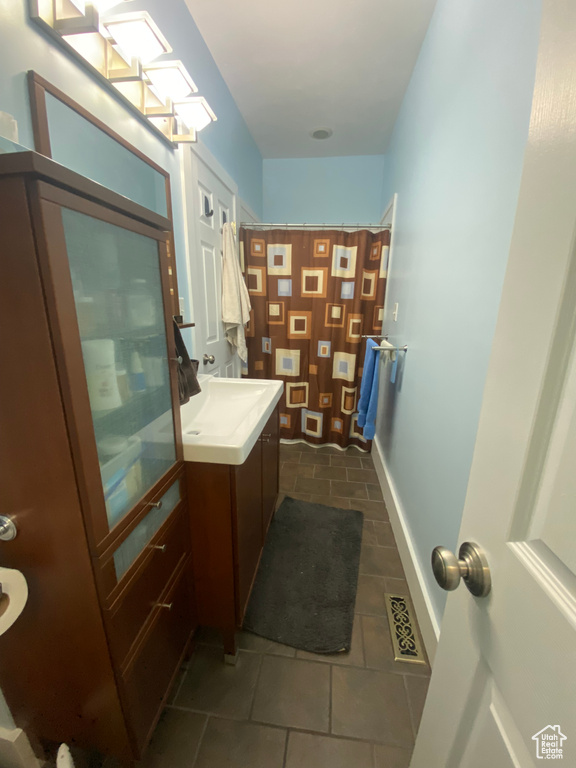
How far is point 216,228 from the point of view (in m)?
1.89

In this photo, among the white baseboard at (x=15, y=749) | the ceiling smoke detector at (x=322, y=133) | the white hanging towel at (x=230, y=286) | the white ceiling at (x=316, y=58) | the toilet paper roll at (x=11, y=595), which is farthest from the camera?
the ceiling smoke detector at (x=322, y=133)

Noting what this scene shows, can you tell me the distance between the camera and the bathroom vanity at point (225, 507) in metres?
0.97

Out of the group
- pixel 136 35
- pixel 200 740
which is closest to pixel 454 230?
pixel 136 35

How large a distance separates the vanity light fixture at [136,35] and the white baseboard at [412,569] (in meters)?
2.04

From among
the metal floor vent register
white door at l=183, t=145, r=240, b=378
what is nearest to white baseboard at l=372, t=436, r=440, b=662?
the metal floor vent register

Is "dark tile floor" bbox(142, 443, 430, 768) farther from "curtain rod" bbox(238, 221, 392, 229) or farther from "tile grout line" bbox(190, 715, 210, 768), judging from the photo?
"curtain rod" bbox(238, 221, 392, 229)

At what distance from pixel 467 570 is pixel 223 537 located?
2.60 feet

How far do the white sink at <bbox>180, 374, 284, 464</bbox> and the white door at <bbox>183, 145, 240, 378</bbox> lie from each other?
0.32 metres

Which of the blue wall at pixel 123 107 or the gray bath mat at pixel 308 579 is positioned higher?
the blue wall at pixel 123 107

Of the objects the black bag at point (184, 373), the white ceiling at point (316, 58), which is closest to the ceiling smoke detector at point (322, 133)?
the white ceiling at point (316, 58)

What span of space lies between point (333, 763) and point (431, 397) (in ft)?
4.01

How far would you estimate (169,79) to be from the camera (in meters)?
1.10

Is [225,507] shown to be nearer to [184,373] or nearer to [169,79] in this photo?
[184,373]

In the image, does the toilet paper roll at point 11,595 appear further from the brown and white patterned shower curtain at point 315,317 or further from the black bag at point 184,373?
the brown and white patterned shower curtain at point 315,317
